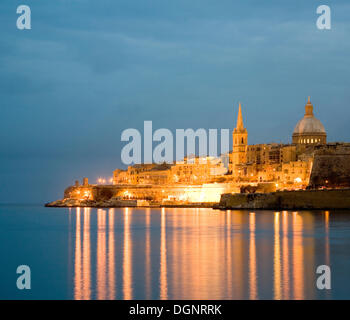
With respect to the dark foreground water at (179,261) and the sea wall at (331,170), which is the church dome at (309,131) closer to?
the sea wall at (331,170)

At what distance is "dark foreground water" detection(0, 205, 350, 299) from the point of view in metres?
15.9

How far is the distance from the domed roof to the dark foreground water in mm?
39397

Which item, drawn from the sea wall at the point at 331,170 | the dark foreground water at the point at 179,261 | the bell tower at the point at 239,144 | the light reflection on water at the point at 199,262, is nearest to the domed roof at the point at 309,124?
the bell tower at the point at 239,144

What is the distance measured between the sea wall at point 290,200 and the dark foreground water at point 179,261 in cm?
1394

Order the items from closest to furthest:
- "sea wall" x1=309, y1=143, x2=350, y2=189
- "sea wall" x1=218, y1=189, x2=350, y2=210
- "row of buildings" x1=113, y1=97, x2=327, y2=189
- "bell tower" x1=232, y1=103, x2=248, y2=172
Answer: "sea wall" x1=218, y1=189, x2=350, y2=210 < "sea wall" x1=309, y1=143, x2=350, y2=189 < "row of buildings" x1=113, y1=97, x2=327, y2=189 < "bell tower" x1=232, y1=103, x2=248, y2=172

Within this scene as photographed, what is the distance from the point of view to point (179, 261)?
21.0 metres

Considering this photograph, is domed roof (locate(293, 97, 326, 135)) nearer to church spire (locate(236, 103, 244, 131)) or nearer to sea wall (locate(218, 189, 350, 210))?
church spire (locate(236, 103, 244, 131))

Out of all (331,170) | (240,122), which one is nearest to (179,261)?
(331,170)

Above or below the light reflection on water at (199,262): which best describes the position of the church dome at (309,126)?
above

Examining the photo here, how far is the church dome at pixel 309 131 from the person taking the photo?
72188 millimetres

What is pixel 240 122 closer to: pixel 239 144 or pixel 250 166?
pixel 239 144

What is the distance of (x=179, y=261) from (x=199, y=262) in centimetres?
63

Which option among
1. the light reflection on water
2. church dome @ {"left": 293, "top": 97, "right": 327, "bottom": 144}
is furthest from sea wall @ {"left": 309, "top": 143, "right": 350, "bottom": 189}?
the light reflection on water
